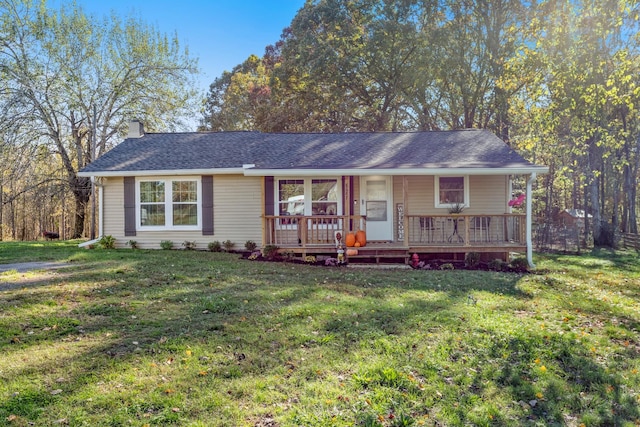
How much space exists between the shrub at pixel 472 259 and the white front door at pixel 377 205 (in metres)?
2.12

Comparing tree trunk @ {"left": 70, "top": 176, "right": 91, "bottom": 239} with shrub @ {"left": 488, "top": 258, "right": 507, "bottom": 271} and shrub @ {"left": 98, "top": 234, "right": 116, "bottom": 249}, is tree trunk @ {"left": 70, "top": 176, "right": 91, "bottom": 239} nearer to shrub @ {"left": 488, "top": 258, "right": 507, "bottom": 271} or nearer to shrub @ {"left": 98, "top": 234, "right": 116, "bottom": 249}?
shrub @ {"left": 98, "top": 234, "right": 116, "bottom": 249}

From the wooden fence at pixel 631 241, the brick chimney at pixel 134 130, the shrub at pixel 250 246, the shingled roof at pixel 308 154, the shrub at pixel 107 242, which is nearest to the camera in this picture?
the shingled roof at pixel 308 154

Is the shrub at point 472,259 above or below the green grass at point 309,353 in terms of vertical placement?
above

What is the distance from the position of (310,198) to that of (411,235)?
2956mm

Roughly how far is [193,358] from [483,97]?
801 inches

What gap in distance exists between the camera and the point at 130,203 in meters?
11.7

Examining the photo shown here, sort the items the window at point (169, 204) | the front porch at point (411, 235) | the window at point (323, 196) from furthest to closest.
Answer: the window at point (169, 204) → the window at point (323, 196) → the front porch at point (411, 235)

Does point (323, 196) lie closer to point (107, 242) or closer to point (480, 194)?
point (480, 194)

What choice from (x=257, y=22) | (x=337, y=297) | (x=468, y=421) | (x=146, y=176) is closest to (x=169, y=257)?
(x=146, y=176)

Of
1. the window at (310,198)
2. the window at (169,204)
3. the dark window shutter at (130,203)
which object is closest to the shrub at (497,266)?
the window at (310,198)

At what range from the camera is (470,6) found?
19.7 meters

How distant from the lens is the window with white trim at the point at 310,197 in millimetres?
11109

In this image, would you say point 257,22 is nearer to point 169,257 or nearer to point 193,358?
point 169,257

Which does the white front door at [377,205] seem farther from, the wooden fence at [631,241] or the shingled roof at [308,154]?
the wooden fence at [631,241]
